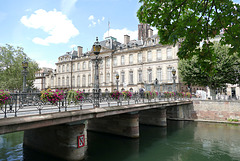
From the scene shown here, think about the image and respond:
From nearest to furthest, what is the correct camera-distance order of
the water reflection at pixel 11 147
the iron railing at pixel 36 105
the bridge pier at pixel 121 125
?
the iron railing at pixel 36 105 < the water reflection at pixel 11 147 < the bridge pier at pixel 121 125

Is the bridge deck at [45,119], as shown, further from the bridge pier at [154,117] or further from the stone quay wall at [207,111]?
the stone quay wall at [207,111]

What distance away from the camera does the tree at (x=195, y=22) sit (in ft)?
15.6

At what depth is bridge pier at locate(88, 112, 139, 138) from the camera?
1489cm

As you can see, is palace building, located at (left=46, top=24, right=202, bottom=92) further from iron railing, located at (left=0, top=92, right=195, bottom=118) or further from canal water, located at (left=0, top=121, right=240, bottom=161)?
iron railing, located at (left=0, top=92, right=195, bottom=118)

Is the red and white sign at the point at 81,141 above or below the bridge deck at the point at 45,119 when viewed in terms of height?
below

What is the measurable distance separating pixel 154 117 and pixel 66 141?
1351 cm

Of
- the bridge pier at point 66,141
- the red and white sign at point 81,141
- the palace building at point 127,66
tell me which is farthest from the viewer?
the palace building at point 127,66

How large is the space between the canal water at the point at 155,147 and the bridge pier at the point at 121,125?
19.0 inches

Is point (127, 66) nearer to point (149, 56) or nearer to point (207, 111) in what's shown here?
point (149, 56)

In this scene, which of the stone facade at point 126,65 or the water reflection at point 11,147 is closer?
the water reflection at point 11,147

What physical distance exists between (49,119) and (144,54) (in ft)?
104

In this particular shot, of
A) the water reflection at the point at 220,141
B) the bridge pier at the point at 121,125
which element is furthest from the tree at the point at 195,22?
the bridge pier at the point at 121,125

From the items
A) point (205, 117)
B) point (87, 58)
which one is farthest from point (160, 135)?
point (87, 58)

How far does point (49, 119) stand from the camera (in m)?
7.25
